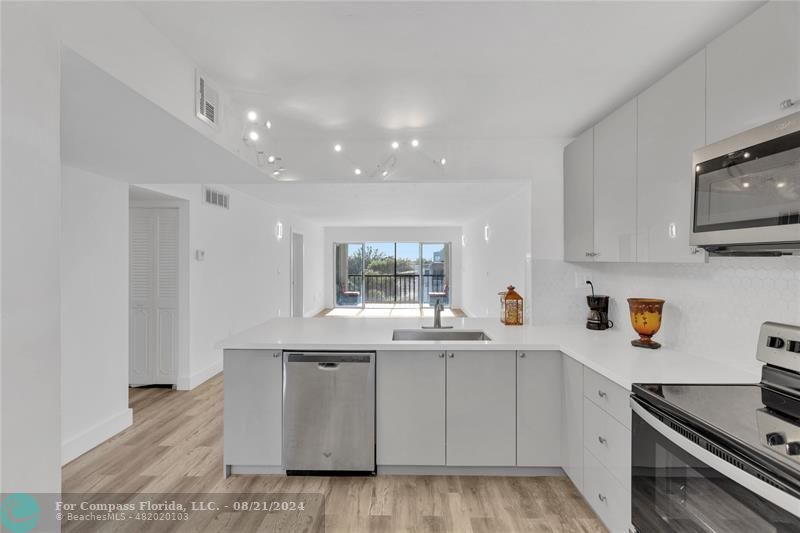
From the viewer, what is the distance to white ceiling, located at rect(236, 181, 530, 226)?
5.23m

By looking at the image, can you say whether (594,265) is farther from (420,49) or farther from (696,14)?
(420,49)

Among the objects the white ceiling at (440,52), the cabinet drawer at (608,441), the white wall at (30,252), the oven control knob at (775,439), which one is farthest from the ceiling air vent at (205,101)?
the oven control knob at (775,439)

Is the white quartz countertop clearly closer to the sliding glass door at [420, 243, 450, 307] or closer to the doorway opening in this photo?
the doorway opening

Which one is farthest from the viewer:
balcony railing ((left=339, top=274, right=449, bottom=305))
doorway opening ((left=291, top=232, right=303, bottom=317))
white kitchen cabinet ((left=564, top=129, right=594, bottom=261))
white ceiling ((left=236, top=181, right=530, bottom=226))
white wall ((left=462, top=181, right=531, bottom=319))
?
balcony railing ((left=339, top=274, right=449, bottom=305))

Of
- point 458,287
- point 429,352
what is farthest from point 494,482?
point 458,287

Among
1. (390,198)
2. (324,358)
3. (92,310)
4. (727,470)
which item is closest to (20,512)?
(324,358)

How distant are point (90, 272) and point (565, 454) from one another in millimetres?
3578

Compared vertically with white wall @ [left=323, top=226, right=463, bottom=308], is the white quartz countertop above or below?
below

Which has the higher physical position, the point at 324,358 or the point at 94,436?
the point at 324,358

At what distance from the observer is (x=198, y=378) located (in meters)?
4.52

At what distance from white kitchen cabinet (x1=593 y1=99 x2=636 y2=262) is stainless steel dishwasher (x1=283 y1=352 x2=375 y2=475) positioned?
5.28 feet

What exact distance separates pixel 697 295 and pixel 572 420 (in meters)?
0.97

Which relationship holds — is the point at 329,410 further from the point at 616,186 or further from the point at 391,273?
the point at 391,273

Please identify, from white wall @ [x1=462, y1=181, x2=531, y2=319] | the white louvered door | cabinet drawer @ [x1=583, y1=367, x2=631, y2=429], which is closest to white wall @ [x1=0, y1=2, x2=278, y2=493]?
cabinet drawer @ [x1=583, y1=367, x2=631, y2=429]
